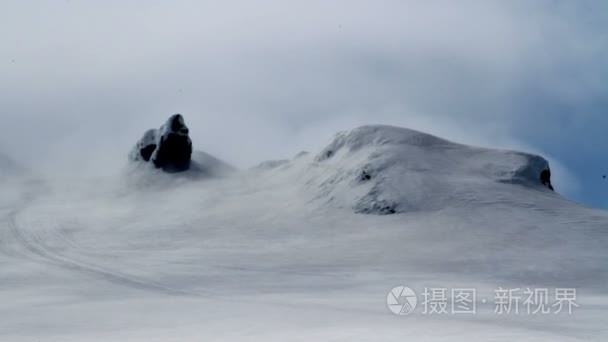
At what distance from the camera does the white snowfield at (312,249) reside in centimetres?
926

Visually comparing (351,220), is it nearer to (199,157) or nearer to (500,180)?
(500,180)

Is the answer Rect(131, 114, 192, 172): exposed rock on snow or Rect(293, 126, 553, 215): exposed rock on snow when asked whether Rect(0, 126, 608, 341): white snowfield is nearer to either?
Rect(293, 126, 553, 215): exposed rock on snow

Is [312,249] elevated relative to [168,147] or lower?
lower

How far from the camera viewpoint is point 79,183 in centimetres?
3994

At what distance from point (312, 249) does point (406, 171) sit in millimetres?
9613

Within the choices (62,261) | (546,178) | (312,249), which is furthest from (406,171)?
(62,261)

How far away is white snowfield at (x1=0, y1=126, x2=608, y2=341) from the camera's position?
9258 millimetres

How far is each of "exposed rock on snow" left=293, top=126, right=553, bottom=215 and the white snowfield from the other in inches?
4.3

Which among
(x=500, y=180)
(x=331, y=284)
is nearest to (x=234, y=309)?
(x=331, y=284)

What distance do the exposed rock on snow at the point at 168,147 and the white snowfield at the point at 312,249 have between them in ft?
9.79

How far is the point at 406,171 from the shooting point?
2786 cm

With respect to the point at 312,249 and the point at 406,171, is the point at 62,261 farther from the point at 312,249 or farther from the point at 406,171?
the point at 406,171

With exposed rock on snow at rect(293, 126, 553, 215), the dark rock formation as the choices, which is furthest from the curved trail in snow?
the dark rock formation

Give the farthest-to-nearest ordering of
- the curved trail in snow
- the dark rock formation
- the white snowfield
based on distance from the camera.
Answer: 1. the dark rock formation
2. the curved trail in snow
3. the white snowfield
